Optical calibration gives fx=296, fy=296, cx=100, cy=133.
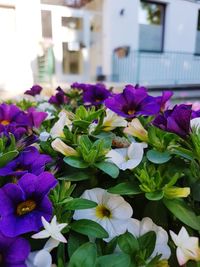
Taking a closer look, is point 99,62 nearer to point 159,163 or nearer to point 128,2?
point 128,2

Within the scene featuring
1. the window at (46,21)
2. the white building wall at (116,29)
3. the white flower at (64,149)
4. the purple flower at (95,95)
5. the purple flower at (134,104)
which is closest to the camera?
the white flower at (64,149)

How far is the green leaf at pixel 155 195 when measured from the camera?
0.30 meters

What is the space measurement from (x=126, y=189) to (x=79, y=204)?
0.05 metres

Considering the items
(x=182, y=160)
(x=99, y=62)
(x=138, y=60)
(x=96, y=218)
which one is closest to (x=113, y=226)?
(x=96, y=218)

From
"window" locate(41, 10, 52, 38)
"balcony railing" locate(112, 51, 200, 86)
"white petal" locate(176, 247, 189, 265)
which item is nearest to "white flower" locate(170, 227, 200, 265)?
"white petal" locate(176, 247, 189, 265)

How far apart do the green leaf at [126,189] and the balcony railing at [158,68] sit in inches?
208

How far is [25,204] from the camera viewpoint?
0.30 m

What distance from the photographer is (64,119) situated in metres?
0.47

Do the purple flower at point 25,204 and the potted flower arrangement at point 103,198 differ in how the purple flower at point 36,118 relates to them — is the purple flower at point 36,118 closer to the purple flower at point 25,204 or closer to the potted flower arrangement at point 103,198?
the potted flower arrangement at point 103,198

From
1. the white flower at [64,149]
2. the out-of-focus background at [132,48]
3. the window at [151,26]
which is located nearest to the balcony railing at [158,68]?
the out-of-focus background at [132,48]

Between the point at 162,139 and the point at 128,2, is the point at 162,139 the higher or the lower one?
the lower one

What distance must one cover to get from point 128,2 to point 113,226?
4.48m

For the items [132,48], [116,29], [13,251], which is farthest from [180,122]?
[132,48]

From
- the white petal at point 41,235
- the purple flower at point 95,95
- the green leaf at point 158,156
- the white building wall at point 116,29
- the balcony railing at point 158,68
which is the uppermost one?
the white building wall at point 116,29
